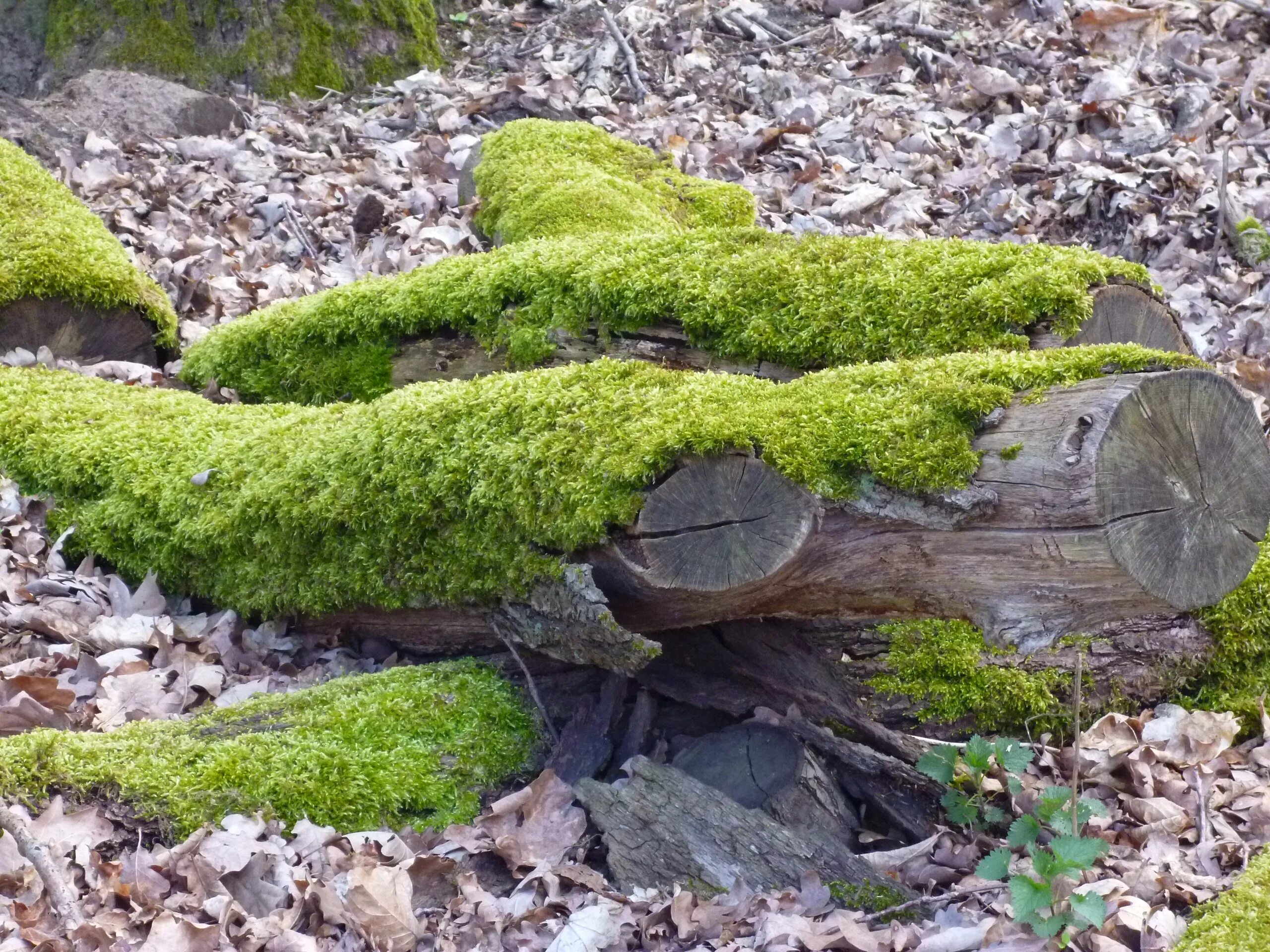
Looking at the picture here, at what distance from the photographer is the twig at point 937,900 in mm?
2812

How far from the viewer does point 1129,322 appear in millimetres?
3986

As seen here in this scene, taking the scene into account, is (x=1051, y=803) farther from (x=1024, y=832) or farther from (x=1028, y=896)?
(x=1028, y=896)

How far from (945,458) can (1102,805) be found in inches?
38.9

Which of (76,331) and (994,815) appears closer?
(994,815)

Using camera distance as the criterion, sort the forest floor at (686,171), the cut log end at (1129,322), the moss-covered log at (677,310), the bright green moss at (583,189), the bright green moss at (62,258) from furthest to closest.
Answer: the bright green moss at (583,189) < the bright green moss at (62,258) < the moss-covered log at (677,310) < the cut log end at (1129,322) < the forest floor at (686,171)

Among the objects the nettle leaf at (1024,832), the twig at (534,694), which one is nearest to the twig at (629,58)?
the twig at (534,694)

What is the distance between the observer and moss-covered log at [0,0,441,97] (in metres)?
9.40

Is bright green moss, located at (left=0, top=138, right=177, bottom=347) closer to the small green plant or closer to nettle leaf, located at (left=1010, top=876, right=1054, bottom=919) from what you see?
the small green plant

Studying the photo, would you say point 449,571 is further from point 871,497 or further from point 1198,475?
point 1198,475

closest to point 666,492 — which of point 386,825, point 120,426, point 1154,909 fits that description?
point 386,825

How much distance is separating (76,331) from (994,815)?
5057 millimetres

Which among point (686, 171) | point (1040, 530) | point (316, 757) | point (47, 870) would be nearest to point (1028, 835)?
point (1040, 530)

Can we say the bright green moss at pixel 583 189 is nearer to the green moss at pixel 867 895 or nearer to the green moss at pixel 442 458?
the green moss at pixel 442 458

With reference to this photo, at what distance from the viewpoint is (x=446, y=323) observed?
5086 millimetres
